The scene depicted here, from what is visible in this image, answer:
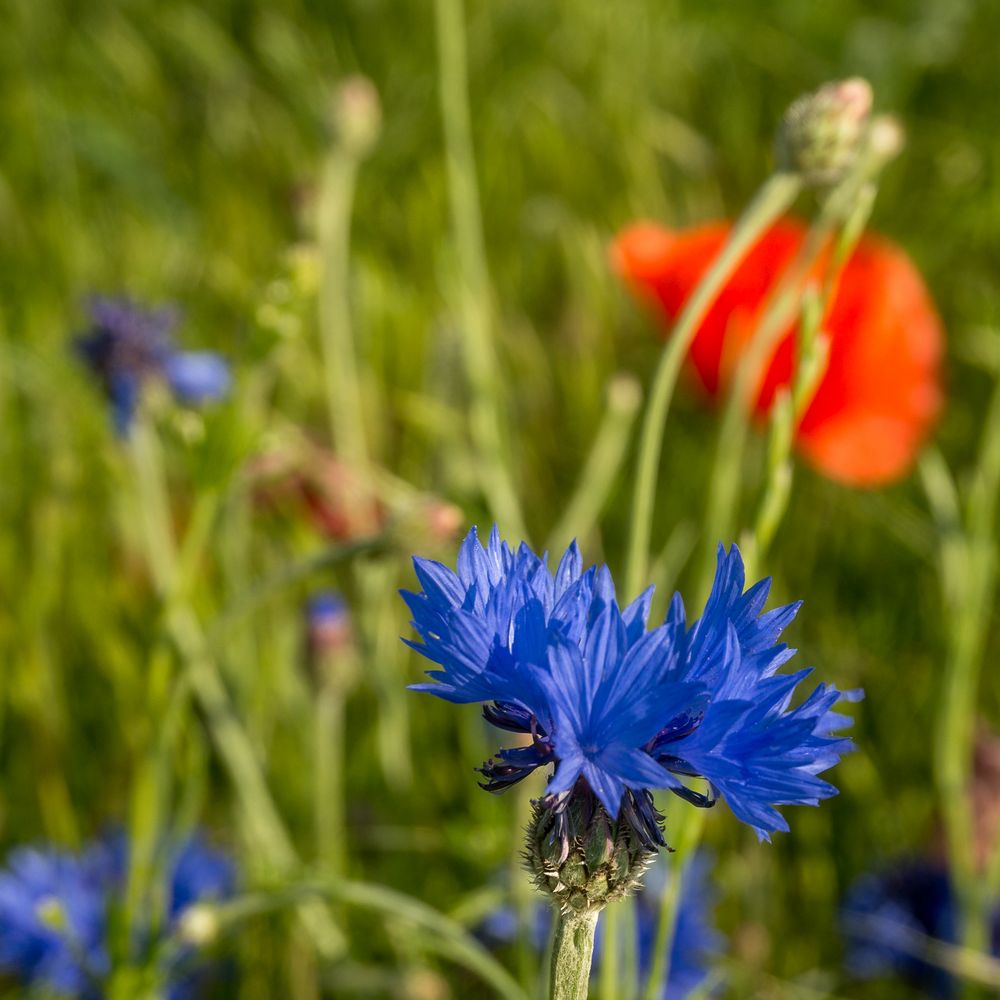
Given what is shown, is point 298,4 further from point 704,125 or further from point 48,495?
point 48,495

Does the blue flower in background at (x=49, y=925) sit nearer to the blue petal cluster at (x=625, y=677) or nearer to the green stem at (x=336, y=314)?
the green stem at (x=336, y=314)

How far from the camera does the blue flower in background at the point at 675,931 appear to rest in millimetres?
810

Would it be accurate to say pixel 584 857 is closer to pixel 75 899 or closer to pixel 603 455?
pixel 603 455

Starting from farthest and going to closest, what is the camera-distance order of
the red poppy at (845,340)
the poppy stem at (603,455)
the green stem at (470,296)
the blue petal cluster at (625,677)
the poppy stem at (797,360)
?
1. the red poppy at (845,340)
2. the green stem at (470,296)
3. the poppy stem at (603,455)
4. the poppy stem at (797,360)
5. the blue petal cluster at (625,677)

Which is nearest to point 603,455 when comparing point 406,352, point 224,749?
point 224,749

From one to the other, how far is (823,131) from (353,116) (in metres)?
0.40

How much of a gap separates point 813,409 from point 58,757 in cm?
64

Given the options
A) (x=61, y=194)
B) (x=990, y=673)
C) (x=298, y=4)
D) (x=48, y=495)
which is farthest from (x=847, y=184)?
(x=298, y=4)

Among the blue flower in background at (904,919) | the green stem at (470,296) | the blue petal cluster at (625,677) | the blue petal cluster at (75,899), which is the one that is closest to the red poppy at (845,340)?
the green stem at (470,296)

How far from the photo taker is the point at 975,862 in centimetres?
88

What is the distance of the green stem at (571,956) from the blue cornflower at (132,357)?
0.55 metres

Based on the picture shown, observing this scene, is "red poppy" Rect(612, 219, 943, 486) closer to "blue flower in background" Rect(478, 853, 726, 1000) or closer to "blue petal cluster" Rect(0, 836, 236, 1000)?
"blue flower in background" Rect(478, 853, 726, 1000)

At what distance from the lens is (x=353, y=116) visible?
0.89 meters

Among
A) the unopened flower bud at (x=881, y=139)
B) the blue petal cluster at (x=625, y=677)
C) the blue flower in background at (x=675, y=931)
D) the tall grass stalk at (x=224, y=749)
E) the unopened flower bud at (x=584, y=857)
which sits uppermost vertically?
the unopened flower bud at (x=881, y=139)
